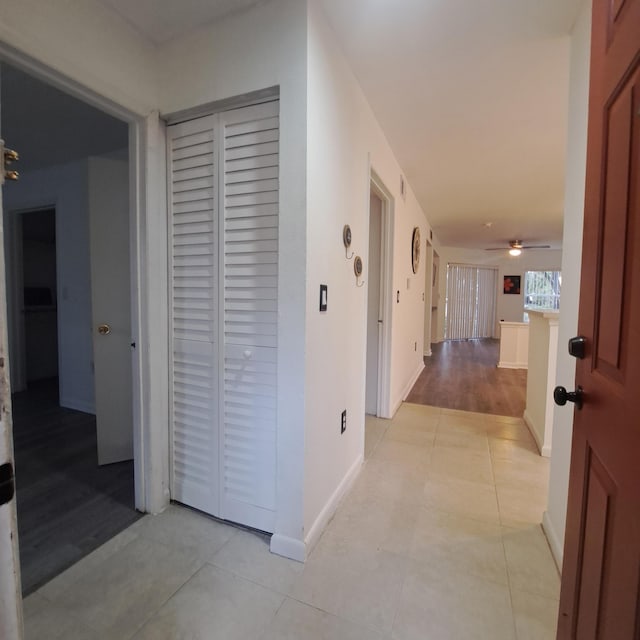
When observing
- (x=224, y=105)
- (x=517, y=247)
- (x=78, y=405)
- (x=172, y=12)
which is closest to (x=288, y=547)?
(x=224, y=105)

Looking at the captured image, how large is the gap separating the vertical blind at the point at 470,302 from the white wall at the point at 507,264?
0.16m

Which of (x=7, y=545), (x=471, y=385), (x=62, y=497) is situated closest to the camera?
(x=7, y=545)

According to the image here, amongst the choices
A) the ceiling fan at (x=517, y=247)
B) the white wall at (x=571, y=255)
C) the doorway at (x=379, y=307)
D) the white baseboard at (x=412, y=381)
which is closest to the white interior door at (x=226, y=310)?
the white wall at (x=571, y=255)

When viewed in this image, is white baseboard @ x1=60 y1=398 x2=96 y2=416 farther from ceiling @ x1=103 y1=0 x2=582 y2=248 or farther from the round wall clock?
the round wall clock

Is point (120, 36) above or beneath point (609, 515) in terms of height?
above

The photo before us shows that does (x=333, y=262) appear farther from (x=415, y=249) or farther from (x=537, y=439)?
(x=415, y=249)

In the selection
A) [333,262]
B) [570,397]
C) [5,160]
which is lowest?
[570,397]

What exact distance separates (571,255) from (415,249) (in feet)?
8.96

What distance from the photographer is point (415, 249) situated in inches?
164

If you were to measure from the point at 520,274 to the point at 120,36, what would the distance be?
9.56 metres

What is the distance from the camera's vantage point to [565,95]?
6.74 ft

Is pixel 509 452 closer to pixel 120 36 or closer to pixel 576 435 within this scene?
pixel 576 435

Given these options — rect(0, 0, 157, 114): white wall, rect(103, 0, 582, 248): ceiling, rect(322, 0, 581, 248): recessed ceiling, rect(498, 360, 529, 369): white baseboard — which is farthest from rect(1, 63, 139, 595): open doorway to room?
rect(498, 360, 529, 369): white baseboard

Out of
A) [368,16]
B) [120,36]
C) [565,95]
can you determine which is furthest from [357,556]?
[565,95]
